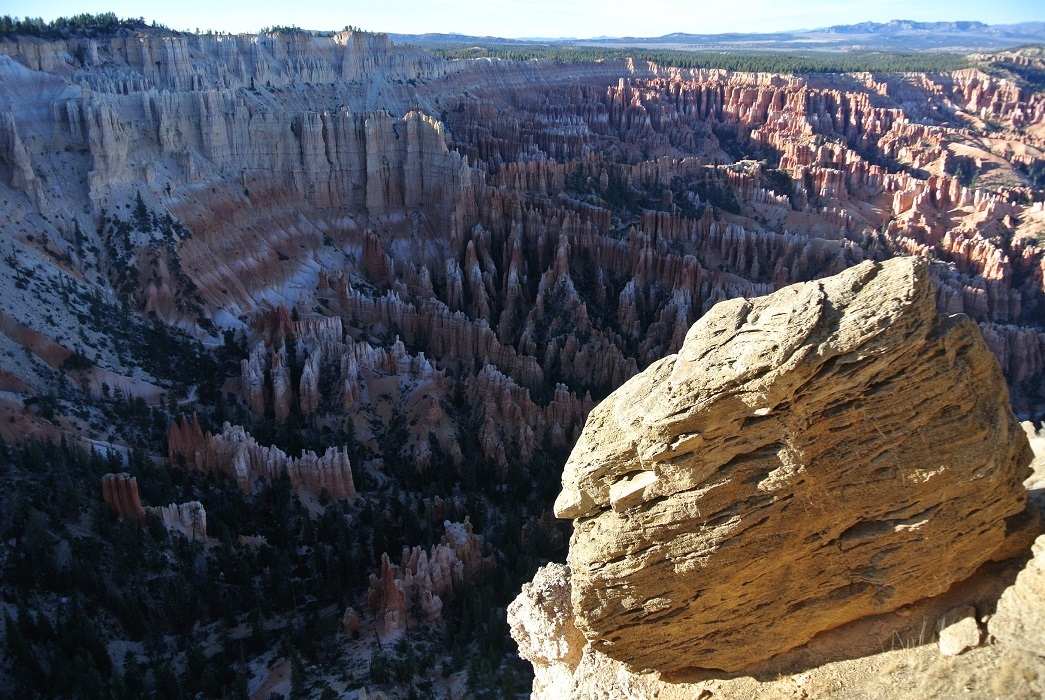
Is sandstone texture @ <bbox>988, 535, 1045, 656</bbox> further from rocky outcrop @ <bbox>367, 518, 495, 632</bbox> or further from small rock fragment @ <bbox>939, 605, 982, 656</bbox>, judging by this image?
rocky outcrop @ <bbox>367, 518, 495, 632</bbox>

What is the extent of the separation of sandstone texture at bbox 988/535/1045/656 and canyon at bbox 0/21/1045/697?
0.56 meters

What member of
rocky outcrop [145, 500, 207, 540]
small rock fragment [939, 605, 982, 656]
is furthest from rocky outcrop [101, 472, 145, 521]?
small rock fragment [939, 605, 982, 656]

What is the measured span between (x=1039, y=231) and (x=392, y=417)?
58764 millimetres

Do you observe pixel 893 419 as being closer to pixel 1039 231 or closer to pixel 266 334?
pixel 266 334

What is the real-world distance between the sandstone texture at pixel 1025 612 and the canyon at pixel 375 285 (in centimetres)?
56

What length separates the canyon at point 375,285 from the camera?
26047 mm

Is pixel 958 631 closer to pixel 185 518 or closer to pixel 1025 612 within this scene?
pixel 1025 612

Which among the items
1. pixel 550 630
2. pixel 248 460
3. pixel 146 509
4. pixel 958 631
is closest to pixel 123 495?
pixel 146 509

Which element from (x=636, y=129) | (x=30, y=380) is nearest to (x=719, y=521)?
(x=30, y=380)

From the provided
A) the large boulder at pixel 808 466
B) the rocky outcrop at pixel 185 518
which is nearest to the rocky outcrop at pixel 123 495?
the rocky outcrop at pixel 185 518

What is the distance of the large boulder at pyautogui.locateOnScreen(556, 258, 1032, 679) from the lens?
941cm

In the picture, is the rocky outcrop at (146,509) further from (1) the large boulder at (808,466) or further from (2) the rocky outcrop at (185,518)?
(1) the large boulder at (808,466)

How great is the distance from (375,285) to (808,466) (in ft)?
124

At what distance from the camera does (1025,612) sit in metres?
9.14
